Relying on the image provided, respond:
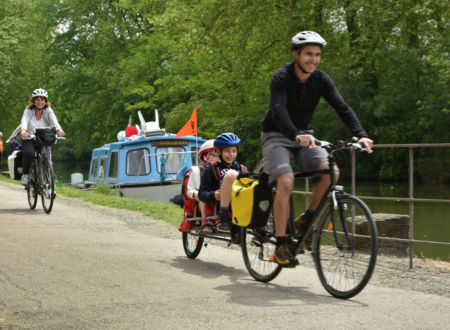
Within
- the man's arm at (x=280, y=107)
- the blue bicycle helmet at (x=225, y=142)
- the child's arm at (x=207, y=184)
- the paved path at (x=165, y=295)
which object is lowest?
the paved path at (x=165, y=295)

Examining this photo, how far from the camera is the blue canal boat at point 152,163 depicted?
69.3 ft

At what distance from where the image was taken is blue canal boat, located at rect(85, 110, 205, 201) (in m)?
21.1

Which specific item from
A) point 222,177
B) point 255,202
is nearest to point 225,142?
point 222,177

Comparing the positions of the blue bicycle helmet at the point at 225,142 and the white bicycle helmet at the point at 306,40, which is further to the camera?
the blue bicycle helmet at the point at 225,142

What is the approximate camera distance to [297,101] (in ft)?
18.0

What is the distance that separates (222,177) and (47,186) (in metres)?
5.09

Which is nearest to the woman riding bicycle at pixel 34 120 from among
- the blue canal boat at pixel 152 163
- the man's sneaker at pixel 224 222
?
the man's sneaker at pixel 224 222

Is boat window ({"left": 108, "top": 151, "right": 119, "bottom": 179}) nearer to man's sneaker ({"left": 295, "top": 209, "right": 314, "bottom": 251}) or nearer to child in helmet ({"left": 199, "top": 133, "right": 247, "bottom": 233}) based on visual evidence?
child in helmet ({"left": 199, "top": 133, "right": 247, "bottom": 233})

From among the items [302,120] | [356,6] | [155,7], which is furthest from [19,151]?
[155,7]

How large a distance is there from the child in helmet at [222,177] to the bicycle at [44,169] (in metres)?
4.77

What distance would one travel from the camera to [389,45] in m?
27.7

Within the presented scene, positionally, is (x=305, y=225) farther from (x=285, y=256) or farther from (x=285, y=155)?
(x=285, y=155)

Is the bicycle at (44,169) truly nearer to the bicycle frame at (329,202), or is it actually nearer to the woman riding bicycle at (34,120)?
the woman riding bicycle at (34,120)

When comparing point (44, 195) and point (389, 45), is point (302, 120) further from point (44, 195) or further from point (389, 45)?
point (389, 45)
